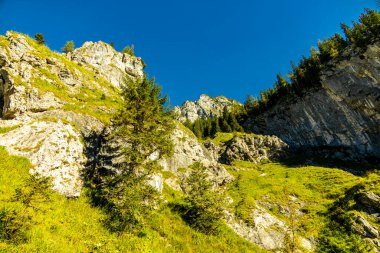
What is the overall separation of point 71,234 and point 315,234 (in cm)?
2451

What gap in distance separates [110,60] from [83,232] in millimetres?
87897

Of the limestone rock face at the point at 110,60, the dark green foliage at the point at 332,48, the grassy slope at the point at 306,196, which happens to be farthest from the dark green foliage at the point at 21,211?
the dark green foliage at the point at 332,48

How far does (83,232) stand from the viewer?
49.1ft

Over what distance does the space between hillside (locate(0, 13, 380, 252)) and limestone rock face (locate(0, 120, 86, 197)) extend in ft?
0.33

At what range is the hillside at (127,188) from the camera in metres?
15.6

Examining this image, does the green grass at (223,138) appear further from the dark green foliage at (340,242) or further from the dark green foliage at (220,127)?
the dark green foliage at (340,242)

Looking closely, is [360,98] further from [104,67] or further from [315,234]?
[104,67]

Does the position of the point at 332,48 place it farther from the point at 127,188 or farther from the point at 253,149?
the point at 127,188

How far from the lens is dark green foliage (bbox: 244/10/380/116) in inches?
2766

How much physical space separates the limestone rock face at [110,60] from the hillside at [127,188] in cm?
4013

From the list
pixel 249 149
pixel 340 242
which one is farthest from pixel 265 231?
pixel 249 149

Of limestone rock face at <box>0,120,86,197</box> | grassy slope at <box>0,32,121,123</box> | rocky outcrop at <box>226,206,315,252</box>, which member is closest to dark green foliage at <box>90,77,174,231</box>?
limestone rock face at <box>0,120,86,197</box>

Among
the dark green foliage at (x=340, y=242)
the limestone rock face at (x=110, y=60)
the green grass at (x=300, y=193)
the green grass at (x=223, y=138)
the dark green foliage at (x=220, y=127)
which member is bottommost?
the dark green foliage at (x=340, y=242)

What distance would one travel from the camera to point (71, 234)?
13.9 metres
